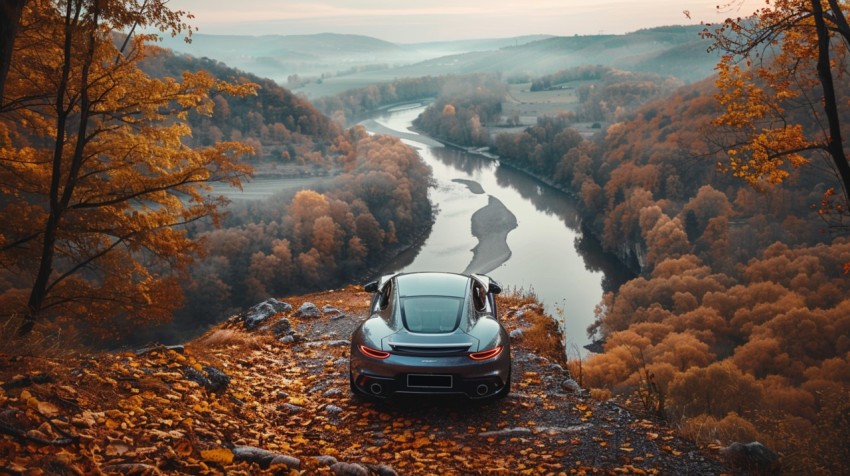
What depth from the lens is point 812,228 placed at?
68188 mm

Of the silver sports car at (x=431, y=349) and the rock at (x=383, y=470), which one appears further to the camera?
the silver sports car at (x=431, y=349)

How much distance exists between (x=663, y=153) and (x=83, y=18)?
95063mm

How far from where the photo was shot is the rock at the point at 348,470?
5.88m

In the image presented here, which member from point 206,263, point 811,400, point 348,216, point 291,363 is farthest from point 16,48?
point 348,216

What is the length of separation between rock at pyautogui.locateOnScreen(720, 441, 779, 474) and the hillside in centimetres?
19

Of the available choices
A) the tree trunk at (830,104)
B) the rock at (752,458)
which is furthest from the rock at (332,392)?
the tree trunk at (830,104)

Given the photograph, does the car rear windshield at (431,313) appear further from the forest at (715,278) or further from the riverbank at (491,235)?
the riverbank at (491,235)

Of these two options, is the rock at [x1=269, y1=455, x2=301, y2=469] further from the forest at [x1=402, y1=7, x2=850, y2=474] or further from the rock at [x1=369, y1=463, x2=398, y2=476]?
the forest at [x1=402, y1=7, x2=850, y2=474]

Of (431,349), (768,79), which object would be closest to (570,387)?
(431,349)

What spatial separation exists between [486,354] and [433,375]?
2.39ft

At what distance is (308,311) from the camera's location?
1544 cm

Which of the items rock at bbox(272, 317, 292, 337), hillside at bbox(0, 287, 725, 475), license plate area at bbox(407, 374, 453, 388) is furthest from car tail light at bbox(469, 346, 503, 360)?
rock at bbox(272, 317, 292, 337)

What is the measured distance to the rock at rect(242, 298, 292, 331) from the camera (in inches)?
586

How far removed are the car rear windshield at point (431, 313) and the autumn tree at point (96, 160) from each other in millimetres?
5131
